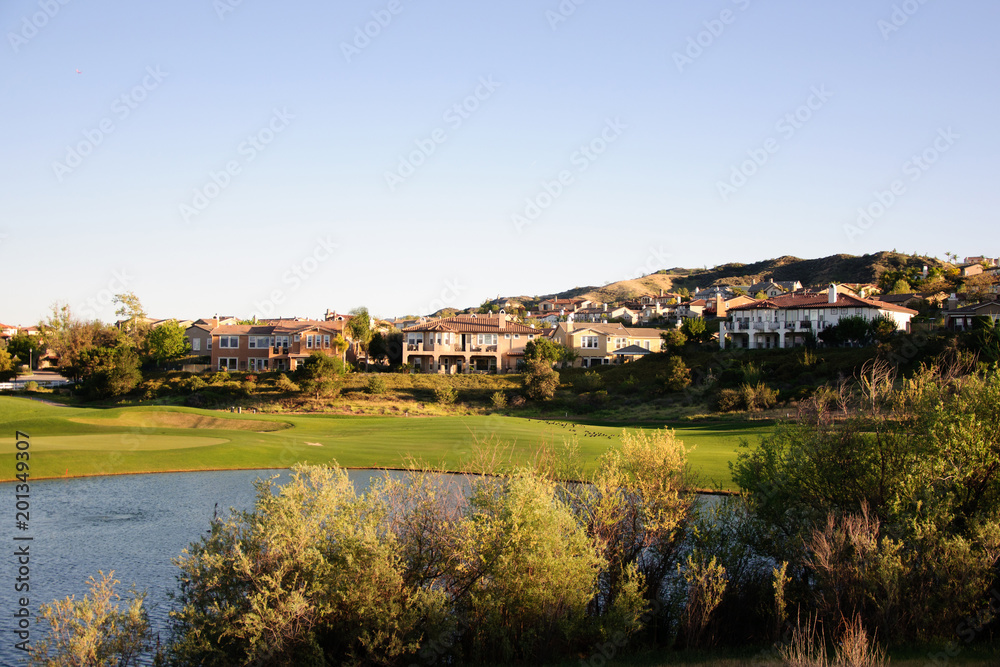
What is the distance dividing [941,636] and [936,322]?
69920 millimetres

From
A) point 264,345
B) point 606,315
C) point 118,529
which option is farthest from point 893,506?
point 606,315

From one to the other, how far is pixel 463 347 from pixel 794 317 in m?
35.9

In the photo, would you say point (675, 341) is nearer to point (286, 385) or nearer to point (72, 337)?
point (286, 385)

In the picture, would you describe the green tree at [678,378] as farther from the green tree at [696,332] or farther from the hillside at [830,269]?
the hillside at [830,269]

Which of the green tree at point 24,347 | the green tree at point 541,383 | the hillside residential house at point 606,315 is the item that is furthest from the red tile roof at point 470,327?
the green tree at point 24,347

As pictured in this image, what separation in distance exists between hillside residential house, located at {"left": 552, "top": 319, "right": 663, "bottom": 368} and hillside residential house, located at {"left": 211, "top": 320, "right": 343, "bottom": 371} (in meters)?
Result: 27.4

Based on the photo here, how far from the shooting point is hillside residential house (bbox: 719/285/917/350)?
7869 centimetres

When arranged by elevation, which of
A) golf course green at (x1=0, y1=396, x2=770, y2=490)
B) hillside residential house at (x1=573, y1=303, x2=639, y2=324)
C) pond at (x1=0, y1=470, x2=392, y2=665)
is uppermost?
hillside residential house at (x1=573, y1=303, x2=639, y2=324)

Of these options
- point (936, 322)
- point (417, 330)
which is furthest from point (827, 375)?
point (417, 330)

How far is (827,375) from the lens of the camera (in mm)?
64438

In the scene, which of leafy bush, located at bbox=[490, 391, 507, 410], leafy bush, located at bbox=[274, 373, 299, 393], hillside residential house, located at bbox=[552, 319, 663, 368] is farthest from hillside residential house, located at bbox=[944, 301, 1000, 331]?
leafy bush, located at bbox=[274, 373, 299, 393]

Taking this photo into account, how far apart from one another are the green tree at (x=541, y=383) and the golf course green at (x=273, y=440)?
51.2 feet

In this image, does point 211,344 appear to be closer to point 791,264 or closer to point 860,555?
point 860,555

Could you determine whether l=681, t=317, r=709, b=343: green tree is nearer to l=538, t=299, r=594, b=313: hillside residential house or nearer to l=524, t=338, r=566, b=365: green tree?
l=524, t=338, r=566, b=365: green tree
